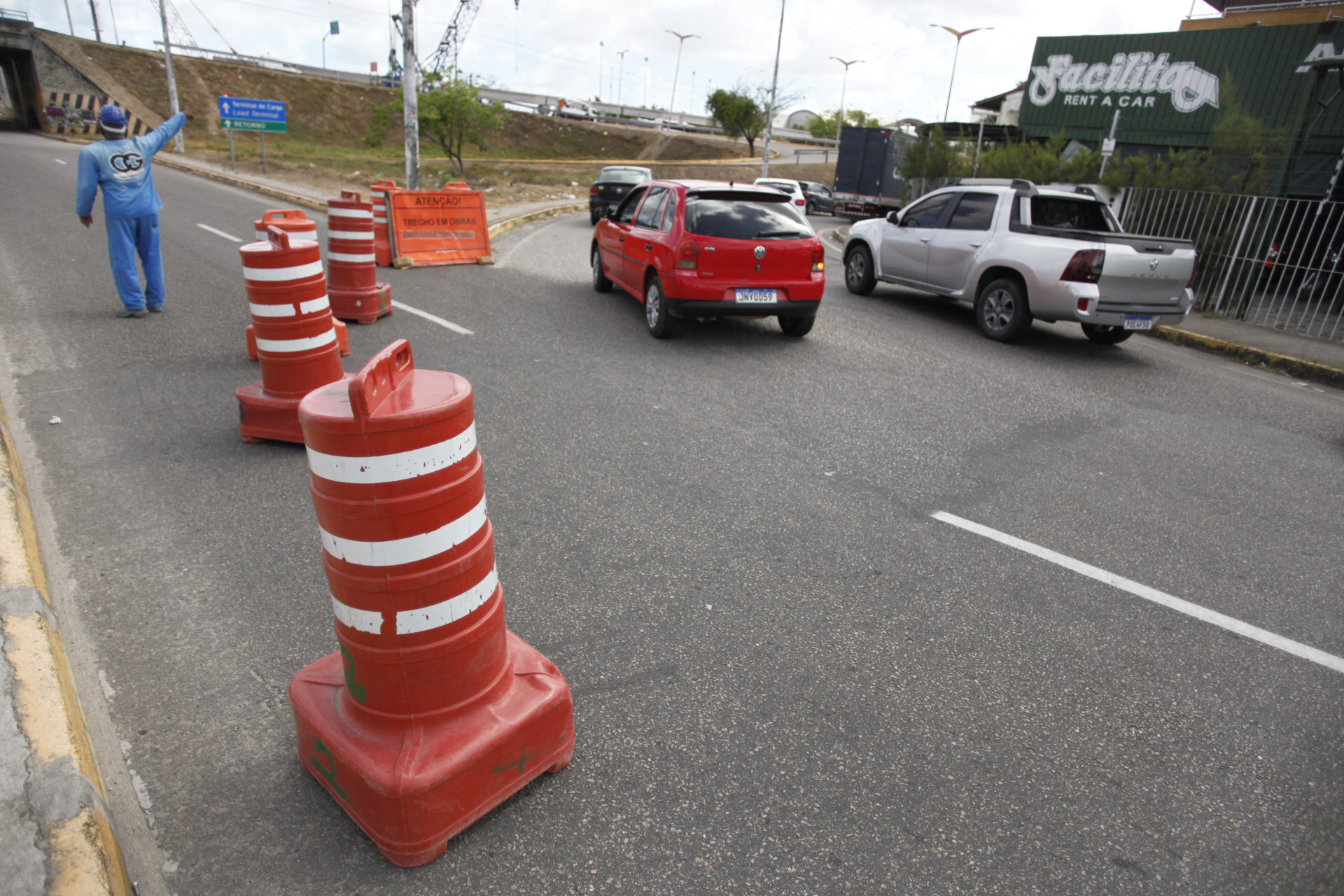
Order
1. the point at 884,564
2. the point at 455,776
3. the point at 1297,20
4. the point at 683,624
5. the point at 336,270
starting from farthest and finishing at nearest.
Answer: the point at 1297,20 < the point at 336,270 < the point at 884,564 < the point at 683,624 < the point at 455,776

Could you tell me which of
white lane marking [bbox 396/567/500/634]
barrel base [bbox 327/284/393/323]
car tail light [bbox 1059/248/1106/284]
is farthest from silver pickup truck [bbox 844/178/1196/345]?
white lane marking [bbox 396/567/500/634]

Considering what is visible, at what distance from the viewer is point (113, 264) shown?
7746 millimetres

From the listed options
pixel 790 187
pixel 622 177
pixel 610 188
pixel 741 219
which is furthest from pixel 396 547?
pixel 790 187

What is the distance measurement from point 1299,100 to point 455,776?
24.6 meters

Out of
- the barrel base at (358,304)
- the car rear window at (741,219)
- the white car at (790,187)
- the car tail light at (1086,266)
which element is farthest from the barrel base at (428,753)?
the white car at (790,187)

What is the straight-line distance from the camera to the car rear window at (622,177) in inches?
819

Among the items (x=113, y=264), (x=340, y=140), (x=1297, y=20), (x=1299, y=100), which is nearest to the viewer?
(x=113, y=264)

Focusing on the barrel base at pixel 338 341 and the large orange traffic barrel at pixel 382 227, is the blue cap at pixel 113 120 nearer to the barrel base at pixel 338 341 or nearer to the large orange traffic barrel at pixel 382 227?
the barrel base at pixel 338 341

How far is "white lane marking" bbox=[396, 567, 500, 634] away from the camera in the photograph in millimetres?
2198

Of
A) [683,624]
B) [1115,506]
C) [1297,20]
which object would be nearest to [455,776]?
[683,624]

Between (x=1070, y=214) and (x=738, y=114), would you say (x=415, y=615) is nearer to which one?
(x=1070, y=214)

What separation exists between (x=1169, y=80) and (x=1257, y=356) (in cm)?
1690

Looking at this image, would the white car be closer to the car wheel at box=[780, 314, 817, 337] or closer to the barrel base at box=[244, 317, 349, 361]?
the car wheel at box=[780, 314, 817, 337]

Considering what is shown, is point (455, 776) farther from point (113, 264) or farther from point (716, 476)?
point (113, 264)
